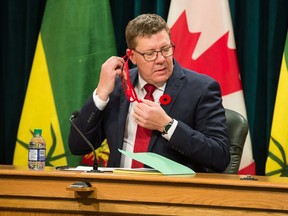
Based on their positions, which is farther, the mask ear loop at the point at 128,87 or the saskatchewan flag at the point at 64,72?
the saskatchewan flag at the point at 64,72

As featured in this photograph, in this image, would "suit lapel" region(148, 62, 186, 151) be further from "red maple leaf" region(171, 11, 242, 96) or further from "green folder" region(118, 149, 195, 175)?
"red maple leaf" region(171, 11, 242, 96)

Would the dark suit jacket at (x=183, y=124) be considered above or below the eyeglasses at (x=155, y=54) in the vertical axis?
below

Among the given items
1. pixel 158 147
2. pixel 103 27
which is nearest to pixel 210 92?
pixel 158 147

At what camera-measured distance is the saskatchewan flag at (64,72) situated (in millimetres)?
4410

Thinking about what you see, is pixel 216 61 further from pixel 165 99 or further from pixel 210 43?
pixel 165 99

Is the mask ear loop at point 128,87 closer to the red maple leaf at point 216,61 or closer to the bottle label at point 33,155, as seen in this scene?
the bottle label at point 33,155

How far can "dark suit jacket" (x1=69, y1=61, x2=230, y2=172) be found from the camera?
2.97 m

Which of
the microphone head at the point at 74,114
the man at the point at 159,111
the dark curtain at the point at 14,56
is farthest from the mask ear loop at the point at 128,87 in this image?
the dark curtain at the point at 14,56

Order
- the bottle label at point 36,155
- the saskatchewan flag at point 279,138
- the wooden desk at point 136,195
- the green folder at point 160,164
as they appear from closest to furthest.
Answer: the wooden desk at point 136,195 → the green folder at point 160,164 → the bottle label at point 36,155 → the saskatchewan flag at point 279,138

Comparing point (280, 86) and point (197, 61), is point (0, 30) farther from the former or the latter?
point (280, 86)

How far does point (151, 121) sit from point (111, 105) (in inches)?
18.9

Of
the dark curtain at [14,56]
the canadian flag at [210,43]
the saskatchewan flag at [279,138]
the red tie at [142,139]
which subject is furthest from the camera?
the dark curtain at [14,56]

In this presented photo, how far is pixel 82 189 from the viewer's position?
92.8 inches

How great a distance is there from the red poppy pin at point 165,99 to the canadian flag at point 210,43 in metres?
1.04
